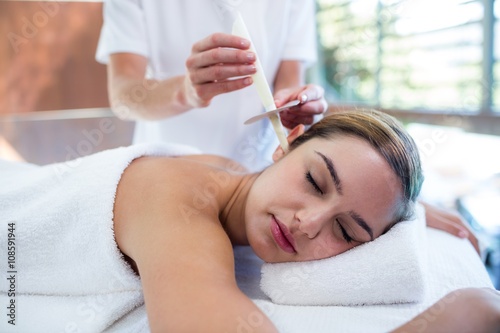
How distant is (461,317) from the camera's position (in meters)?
0.69

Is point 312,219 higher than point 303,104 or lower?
lower

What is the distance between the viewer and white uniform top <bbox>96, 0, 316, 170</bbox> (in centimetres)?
137

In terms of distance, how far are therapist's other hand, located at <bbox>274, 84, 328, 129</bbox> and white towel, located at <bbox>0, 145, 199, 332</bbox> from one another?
0.43 m

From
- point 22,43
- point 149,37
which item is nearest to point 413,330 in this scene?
point 149,37

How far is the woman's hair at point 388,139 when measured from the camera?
0.92 metres

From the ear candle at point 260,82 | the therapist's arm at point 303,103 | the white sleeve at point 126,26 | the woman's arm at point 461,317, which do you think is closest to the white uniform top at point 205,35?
the white sleeve at point 126,26

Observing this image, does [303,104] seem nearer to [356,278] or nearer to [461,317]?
[356,278]

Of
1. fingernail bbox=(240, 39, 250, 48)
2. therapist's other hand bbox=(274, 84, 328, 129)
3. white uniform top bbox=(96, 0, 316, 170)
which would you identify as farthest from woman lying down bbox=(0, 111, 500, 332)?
white uniform top bbox=(96, 0, 316, 170)

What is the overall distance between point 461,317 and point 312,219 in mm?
297

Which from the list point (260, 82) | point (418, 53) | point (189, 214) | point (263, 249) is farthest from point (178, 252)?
point (418, 53)

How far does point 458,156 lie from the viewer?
7.02ft

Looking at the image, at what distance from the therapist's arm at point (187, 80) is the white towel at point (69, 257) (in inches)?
8.8

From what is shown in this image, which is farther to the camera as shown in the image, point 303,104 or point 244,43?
point 303,104

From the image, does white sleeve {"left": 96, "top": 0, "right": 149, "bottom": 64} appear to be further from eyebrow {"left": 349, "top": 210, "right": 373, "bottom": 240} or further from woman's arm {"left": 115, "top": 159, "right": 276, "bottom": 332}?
eyebrow {"left": 349, "top": 210, "right": 373, "bottom": 240}
